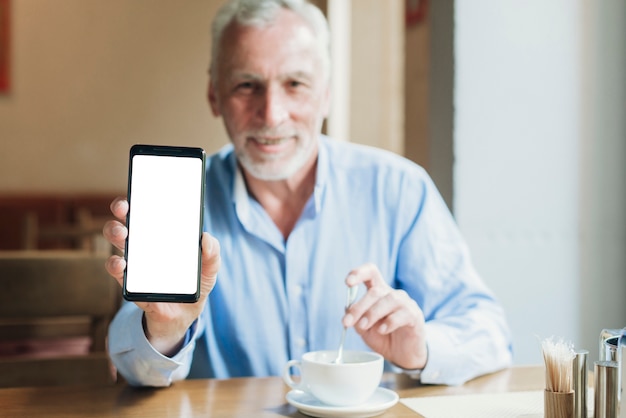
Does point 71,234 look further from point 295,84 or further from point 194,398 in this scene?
point 194,398

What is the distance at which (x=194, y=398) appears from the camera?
0.90 meters

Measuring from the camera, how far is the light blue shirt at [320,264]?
1272 mm

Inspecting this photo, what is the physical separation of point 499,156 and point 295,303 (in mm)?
689

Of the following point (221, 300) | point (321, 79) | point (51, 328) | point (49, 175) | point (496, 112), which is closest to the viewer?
point (221, 300)

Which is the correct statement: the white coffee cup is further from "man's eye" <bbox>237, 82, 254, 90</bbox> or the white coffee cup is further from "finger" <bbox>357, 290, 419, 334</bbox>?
"man's eye" <bbox>237, 82, 254, 90</bbox>

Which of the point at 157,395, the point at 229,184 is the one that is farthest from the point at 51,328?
the point at 157,395

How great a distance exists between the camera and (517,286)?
68.1 inches

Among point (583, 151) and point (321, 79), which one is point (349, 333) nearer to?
point (321, 79)

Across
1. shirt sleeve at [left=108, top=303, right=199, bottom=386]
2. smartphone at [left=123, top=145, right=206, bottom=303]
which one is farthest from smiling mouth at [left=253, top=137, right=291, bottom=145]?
smartphone at [left=123, top=145, right=206, bottom=303]

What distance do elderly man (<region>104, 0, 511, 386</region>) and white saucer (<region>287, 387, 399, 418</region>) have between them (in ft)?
1.11

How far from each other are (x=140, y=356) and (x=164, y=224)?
24cm

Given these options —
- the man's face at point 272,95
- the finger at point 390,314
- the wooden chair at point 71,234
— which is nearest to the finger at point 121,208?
the finger at point 390,314

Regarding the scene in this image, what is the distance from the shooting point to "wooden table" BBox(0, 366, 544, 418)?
83 cm

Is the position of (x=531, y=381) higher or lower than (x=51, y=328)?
higher
